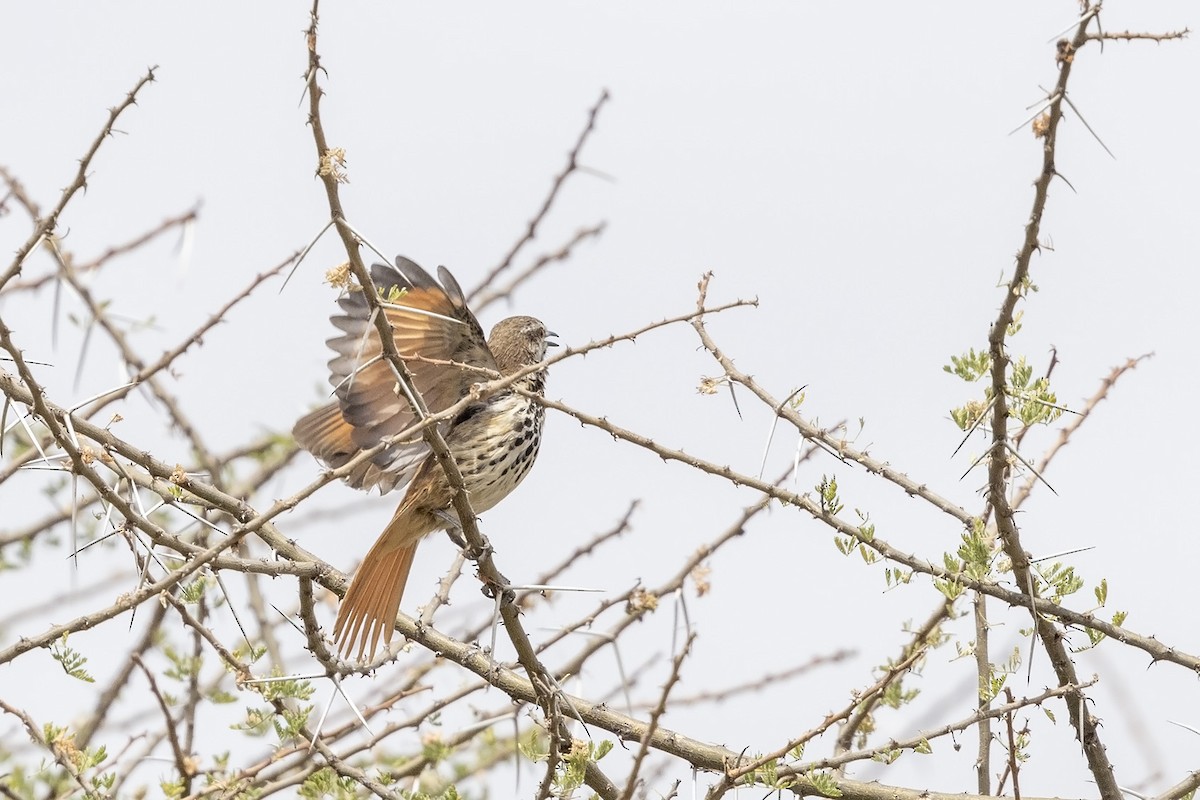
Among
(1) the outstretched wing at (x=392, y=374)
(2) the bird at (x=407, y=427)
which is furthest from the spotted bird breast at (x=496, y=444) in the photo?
(1) the outstretched wing at (x=392, y=374)

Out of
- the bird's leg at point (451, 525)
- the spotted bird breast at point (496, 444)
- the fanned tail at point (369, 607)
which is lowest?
the fanned tail at point (369, 607)

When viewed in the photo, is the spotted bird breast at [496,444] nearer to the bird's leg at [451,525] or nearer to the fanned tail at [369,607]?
the bird's leg at [451,525]

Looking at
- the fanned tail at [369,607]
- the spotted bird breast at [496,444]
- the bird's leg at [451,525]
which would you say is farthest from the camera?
the spotted bird breast at [496,444]

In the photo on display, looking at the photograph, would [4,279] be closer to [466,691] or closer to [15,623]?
[466,691]

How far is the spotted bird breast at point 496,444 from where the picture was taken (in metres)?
4.90

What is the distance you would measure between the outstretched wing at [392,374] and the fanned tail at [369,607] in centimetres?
31

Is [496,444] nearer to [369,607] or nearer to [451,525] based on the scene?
[451,525]

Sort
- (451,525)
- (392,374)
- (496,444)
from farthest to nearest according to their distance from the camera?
(496,444), (451,525), (392,374)

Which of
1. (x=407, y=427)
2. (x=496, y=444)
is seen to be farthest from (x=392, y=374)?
(x=496, y=444)

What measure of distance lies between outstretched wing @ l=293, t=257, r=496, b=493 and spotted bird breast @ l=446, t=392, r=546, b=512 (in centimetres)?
24

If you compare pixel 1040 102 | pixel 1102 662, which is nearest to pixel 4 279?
pixel 1040 102

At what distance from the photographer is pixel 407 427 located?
3959 millimetres

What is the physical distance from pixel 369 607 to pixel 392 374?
0.73m

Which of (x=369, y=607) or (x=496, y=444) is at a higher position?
(x=496, y=444)
